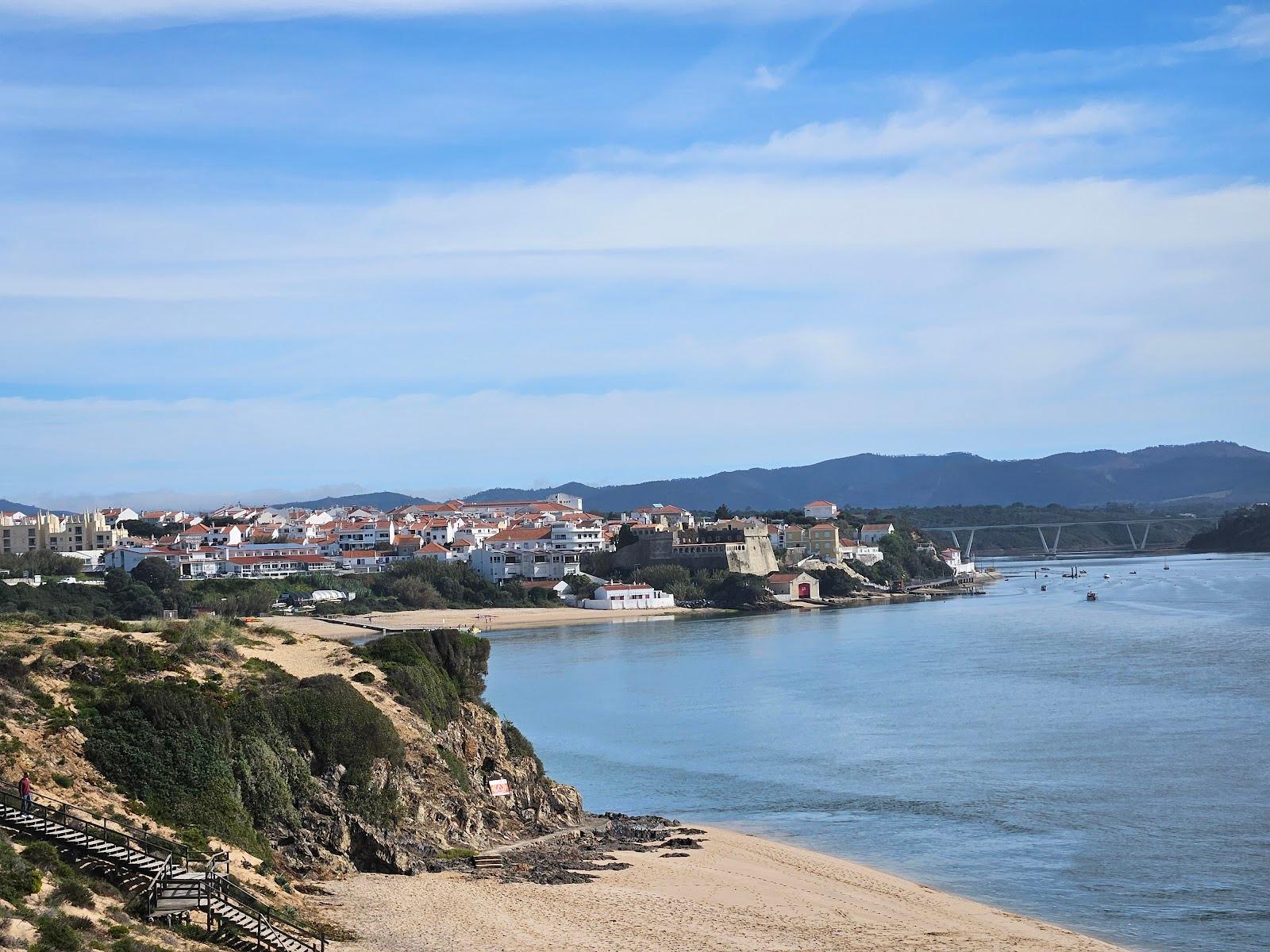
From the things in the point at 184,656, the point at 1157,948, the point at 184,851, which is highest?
the point at 184,656

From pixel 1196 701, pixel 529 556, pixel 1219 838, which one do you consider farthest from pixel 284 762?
pixel 529 556

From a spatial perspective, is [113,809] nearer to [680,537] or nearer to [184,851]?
[184,851]

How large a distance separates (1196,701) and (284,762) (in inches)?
871

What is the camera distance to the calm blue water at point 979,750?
17344 mm

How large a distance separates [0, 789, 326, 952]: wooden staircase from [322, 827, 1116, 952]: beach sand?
110cm

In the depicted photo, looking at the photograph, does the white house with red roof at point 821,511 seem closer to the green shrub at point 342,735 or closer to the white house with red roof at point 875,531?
the white house with red roof at point 875,531

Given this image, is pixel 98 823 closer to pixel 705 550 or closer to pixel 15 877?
pixel 15 877

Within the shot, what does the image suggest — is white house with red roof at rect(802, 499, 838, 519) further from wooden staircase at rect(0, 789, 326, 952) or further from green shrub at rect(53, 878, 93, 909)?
green shrub at rect(53, 878, 93, 909)

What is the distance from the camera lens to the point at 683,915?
1521 cm

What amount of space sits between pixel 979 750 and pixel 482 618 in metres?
39.7

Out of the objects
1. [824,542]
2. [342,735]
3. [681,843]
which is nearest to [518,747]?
[681,843]

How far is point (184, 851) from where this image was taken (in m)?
13.1

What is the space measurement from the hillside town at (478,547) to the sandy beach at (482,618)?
1998mm

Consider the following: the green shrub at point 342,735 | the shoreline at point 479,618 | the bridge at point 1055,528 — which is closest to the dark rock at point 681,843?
the green shrub at point 342,735
